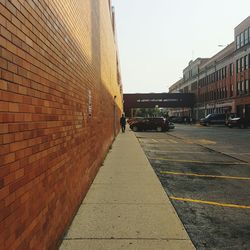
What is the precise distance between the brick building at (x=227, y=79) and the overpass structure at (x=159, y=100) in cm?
269

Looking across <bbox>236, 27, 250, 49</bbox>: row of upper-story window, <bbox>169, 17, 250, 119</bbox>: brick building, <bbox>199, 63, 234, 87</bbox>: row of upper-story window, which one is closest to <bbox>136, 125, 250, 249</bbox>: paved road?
<bbox>169, 17, 250, 119</bbox>: brick building

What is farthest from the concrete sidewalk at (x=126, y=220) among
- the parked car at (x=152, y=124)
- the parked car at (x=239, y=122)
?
the parked car at (x=239, y=122)

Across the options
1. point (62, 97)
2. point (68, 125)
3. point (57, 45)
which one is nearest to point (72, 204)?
point (68, 125)

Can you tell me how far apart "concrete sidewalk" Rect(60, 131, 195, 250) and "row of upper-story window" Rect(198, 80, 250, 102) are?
2130 inches

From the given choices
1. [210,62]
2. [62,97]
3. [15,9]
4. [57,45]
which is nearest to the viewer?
[15,9]

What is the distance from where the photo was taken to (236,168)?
1276 centimetres

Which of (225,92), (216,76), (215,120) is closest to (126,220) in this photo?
(215,120)

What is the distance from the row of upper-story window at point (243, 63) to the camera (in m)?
59.8

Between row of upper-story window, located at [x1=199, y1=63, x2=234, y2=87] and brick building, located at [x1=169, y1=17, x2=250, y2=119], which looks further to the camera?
row of upper-story window, located at [x1=199, y1=63, x2=234, y2=87]

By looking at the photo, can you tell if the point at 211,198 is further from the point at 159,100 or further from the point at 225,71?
the point at 159,100

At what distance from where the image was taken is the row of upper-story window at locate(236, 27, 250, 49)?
60.4 metres

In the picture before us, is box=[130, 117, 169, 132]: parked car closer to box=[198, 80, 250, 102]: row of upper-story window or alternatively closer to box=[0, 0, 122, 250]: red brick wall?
box=[198, 80, 250, 102]: row of upper-story window

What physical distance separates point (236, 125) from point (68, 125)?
161 ft

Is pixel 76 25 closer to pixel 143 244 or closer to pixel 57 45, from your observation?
pixel 57 45
